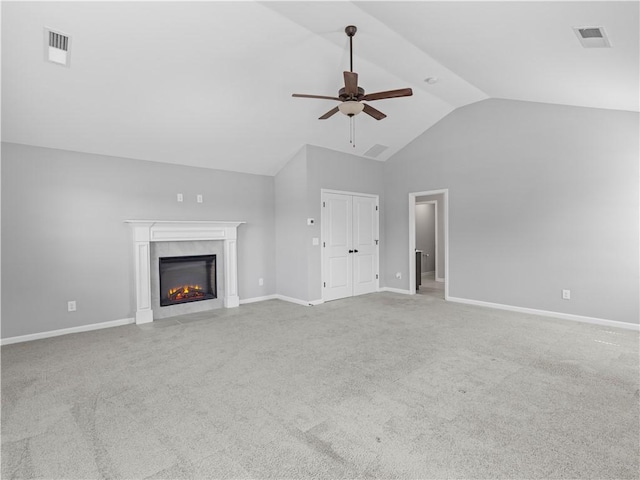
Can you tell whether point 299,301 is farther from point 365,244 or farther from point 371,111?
point 371,111

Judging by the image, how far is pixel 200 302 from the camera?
552 centimetres

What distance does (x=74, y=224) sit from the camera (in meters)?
4.39

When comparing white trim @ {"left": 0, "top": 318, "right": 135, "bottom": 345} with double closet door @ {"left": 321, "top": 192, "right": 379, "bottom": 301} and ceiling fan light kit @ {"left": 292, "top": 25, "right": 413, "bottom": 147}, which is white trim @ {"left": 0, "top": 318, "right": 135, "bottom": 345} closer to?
double closet door @ {"left": 321, "top": 192, "right": 379, "bottom": 301}

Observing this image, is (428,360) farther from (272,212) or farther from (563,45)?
(272,212)

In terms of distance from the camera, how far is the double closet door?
20.4 feet

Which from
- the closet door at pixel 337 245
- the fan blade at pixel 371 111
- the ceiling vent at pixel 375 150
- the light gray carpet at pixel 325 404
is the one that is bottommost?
the light gray carpet at pixel 325 404

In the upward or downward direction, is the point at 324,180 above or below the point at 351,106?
below

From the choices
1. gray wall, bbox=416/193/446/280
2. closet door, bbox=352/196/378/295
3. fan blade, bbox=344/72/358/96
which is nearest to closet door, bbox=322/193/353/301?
closet door, bbox=352/196/378/295

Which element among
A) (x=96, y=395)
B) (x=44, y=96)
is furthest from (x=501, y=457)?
(x=44, y=96)

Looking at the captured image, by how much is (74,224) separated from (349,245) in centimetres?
442

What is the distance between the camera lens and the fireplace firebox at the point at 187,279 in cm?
527

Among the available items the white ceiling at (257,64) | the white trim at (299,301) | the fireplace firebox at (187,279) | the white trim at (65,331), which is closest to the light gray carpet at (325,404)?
the white trim at (65,331)

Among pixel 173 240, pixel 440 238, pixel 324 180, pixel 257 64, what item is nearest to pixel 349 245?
pixel 324 180

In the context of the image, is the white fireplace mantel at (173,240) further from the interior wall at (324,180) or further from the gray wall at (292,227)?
the interior wall at (324,180)
